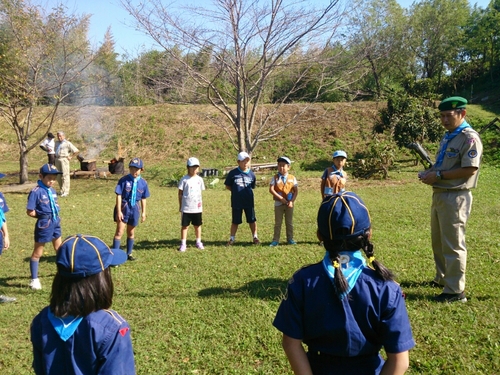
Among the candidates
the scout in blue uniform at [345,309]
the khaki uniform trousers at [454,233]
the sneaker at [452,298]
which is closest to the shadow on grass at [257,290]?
the sneaker at [452,298]

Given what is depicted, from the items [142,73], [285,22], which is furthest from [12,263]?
[285,22]

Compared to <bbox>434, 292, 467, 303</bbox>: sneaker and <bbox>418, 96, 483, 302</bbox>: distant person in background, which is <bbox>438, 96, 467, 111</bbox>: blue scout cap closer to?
<bbox>418, 96, 483, 302</bbox>: distant person in background

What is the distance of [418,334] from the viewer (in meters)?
4.39

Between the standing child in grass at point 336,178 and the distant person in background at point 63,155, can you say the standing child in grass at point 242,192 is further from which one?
the distant person in background at point 63,155

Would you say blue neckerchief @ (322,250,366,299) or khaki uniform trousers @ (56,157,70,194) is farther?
khaki uniform trousers @ (56,157,70,194)

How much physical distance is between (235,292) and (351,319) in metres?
4.03

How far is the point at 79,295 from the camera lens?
7.07 ft

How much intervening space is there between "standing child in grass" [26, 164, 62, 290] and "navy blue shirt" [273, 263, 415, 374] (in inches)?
208

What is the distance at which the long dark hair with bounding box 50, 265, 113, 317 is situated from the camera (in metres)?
2.12

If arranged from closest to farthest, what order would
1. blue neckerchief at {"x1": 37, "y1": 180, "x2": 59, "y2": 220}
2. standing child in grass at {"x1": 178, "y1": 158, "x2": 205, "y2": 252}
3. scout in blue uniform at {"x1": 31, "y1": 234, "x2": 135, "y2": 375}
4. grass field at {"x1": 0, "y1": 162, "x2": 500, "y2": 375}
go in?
scout in blue uniform at {"x1": 31, "y1": 234, "x2": 135, "y2": 375}
grass field at {"x1": 0, "y1": 162, "x2": 500, "y2": 375}
blue neckerchief at {"x1": 37, "y1": 180, "x2": 59, "y2": 220}
standing child in grass at {"x1": 178, "y1": 158, "x2": 205, "y2": 252}

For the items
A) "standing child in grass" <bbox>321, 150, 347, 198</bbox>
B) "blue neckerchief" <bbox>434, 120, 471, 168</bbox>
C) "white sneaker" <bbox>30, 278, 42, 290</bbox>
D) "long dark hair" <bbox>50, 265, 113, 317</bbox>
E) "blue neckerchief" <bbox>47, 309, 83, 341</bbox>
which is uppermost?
"blue neckerchief" <bbox>434, 120, 471, 168</bbox>

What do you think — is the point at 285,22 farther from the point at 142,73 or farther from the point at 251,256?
the point at 251,256

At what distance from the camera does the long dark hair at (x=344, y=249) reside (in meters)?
1.98

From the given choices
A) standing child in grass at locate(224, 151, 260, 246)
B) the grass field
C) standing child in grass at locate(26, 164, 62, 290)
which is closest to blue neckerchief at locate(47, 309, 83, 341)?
the grass field
